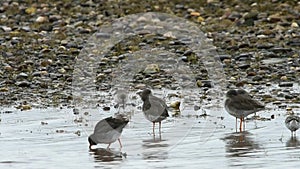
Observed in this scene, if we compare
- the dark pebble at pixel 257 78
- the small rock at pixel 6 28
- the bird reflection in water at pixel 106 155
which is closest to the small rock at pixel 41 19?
the small rock at pixel 6 28

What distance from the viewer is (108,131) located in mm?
11719

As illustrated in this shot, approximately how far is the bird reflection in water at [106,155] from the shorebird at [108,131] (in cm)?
12

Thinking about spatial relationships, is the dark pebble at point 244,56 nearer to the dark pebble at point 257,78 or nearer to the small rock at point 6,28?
the dark pebble at point 257,78

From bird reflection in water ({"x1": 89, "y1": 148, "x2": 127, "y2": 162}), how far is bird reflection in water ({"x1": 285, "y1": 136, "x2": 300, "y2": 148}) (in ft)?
7.25

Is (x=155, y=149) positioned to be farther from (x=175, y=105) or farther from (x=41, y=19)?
(x=41, y=19)

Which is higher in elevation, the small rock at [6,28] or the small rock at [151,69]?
the small rock at [6,28]

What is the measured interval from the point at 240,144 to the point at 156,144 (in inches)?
46.2

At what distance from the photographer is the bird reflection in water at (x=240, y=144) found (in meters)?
11.0

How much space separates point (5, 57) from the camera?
1961cm

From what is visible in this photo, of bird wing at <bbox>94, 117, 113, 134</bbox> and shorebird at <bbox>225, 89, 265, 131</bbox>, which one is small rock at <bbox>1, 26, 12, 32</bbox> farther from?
bird wing at <bbox>94, 117, 113, 134</bbox>

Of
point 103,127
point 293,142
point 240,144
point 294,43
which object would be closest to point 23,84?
point 103,127

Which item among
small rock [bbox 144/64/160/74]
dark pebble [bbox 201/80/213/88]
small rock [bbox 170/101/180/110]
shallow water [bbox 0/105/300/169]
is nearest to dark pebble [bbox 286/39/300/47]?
small rock [bbox 144/64/160/74]

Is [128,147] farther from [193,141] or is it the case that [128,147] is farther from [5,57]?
[5,57]

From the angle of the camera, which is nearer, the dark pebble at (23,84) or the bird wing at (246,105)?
the bird wing at (246,105)
